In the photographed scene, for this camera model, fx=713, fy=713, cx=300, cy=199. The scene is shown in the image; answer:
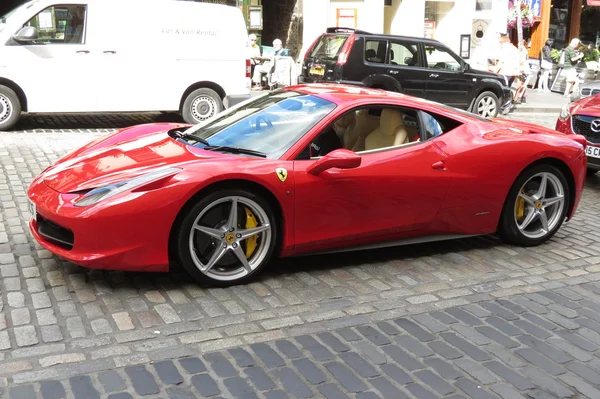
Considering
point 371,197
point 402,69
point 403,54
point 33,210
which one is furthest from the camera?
point 403,54

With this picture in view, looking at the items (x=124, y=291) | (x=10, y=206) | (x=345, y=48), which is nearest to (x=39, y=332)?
(x=124, y=291)

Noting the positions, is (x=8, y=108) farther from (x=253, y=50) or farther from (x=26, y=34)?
(x=253, y=50)

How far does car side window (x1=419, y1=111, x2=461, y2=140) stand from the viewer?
5523mm

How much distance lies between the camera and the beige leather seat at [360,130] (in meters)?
5.46

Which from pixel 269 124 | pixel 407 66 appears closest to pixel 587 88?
pixel 407 66

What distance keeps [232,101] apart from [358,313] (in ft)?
25.4

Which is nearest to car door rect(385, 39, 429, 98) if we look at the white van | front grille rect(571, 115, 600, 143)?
the white van

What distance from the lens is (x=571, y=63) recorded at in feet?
67.6

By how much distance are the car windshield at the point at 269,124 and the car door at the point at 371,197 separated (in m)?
0.19

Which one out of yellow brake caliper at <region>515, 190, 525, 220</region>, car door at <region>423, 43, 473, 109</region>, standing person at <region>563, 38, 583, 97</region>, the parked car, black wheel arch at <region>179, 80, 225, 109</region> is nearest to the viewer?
yellow brake caliper at <region>515, 190, 525, 220</region>

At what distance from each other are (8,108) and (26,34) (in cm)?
114

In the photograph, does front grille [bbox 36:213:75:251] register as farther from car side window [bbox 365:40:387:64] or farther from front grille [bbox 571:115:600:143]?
car side window [bbox 365:40:387:64]

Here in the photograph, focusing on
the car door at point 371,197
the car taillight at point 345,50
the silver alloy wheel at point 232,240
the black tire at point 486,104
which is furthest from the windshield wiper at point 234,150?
the black tire at point 486,104

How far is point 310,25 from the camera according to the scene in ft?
65.7
